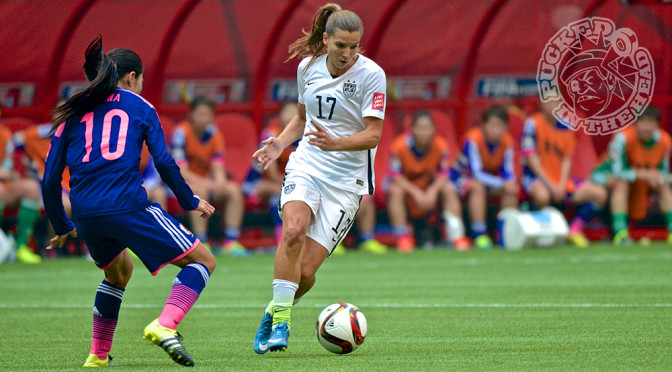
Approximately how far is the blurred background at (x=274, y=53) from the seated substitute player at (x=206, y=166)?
760 millimetres

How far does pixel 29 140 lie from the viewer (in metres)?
14.0

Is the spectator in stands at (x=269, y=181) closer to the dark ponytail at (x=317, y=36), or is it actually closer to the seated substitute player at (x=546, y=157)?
the seated substitute player at (x=546, y=157)

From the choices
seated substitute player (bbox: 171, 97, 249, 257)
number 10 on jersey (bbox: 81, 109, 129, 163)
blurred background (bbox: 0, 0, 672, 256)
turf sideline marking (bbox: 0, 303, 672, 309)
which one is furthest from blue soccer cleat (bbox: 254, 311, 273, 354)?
blurred background (bbox: 0, 0, 672, 256)

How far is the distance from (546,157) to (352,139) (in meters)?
9.19

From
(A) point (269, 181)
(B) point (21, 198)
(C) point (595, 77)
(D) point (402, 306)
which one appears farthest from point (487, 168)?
(D) point (402, 306)

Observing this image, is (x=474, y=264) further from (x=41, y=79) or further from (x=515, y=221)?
(x=41, y=79)

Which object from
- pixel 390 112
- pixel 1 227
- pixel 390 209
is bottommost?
pixel 1 227

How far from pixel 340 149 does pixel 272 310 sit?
0.95 m

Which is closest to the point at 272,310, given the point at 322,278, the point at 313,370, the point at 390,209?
the point at 313,370

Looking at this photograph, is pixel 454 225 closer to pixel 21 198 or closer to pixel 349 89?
pixel 21 198

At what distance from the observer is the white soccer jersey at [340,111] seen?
639 centimetres

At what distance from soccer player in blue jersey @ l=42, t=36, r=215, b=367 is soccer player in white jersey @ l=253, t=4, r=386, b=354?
2.63 feet

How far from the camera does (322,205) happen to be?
6.43 m

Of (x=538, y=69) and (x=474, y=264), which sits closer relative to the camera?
(x=474, y=264)
